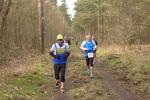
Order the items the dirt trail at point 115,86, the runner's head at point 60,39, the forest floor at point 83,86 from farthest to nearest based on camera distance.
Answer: the runner's head at point 60,39 → the dirt trail at point 115,86 → the forest floor at point 83,86

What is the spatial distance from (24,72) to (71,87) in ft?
9.87

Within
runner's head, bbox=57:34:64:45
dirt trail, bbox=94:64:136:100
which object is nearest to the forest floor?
dirt trail, bbox=94:64:136:100

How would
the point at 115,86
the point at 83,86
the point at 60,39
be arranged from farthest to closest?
1. the point at 115,86
2. the point at 83,86
3. the point at 60,39

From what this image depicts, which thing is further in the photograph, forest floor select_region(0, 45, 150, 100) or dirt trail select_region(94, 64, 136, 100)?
dirt trail select_region(94, 64, 136, 100)

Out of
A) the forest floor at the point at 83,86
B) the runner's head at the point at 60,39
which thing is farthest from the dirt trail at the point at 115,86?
the runner's head at the point at 60,39

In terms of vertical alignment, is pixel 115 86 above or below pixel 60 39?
below

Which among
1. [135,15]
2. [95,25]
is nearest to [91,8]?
[95,25]

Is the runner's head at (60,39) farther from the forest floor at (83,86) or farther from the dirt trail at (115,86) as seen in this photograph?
the dirt trail at (115,86)

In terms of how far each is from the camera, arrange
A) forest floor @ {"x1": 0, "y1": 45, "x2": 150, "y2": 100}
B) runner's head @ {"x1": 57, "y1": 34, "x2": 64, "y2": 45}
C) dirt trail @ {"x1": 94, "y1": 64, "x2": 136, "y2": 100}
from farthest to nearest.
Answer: runner's head @ {"x1": 57, "y1": 34, "x2": 64, "y2": 45} < dirt trail @ {"x1": 94, "y1": 64, "x2": 136, "y2": 100} < forest floor @ {"x1": 0, "y1": 45, "x2": 150, "y2": 100}

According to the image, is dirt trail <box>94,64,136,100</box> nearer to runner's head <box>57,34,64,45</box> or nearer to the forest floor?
the forest floor

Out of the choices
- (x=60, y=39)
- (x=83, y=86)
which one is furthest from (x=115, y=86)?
(x=60, y=39)

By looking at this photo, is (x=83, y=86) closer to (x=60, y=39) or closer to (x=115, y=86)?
(x=115, y=86)

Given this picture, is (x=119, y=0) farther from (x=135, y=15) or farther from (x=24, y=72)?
(x=24, y=72)

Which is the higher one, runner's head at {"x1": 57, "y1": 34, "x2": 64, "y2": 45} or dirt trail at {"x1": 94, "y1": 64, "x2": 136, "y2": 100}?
runner's head at {"x1": 57, "y1": 34, "x2": 64, "y2": 45}
